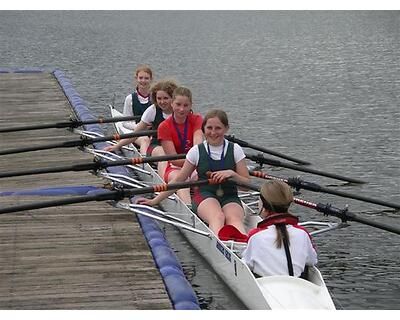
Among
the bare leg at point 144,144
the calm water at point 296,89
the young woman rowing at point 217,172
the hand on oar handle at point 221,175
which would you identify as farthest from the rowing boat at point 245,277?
the bare leg at point 144,144

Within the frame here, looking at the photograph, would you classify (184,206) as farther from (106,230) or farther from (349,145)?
(349,145)

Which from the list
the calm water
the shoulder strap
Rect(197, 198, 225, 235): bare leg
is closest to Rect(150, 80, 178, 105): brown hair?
the calm water

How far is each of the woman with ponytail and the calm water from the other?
1.44 m

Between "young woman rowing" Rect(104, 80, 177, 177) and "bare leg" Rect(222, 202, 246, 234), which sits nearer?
"bare leg" Rect(222, 202, 246, 234)

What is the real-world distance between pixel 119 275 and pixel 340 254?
3735mm

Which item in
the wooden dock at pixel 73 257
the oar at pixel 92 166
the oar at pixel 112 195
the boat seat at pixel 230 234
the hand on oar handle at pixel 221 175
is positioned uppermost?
the hand on oar handle at pixel 221 175

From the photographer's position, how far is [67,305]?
21.0 feet

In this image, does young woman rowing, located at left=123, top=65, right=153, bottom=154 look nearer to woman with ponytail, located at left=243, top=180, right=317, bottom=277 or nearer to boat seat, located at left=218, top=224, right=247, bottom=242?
boat seat, located at left=218, top=224, right=247, bottom=242

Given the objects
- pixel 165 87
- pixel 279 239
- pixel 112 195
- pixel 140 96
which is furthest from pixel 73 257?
pixel 140 96

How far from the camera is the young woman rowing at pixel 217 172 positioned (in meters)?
8.08

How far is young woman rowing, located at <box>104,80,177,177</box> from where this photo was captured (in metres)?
10.6

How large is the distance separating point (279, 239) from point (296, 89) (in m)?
21.4

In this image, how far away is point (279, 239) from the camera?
239 inches

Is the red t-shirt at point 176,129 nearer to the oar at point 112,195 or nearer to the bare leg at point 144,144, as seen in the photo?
the oar at point 112,195
